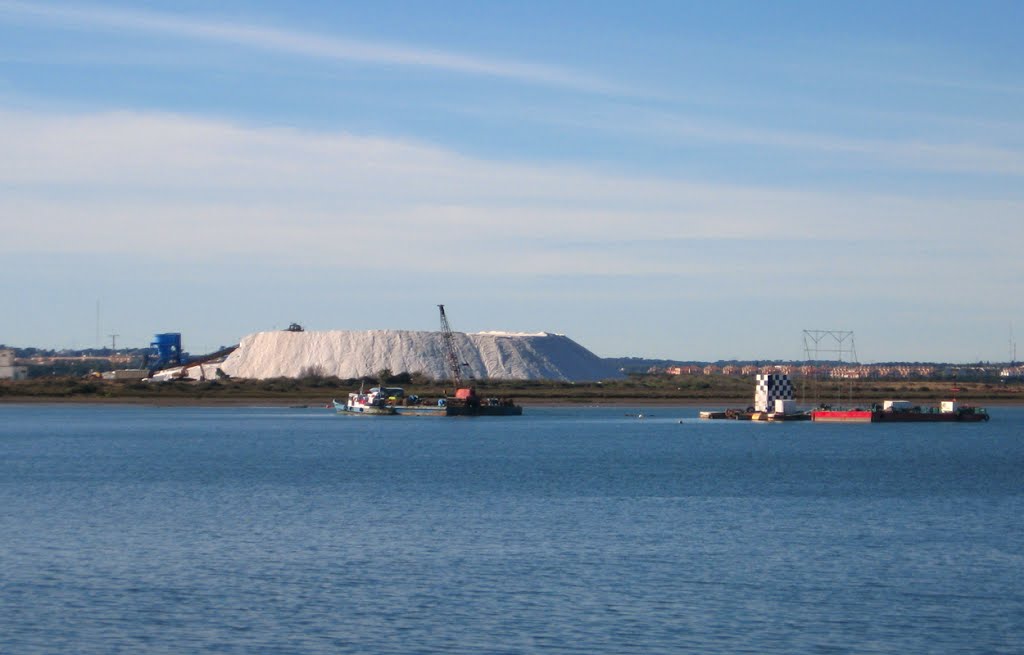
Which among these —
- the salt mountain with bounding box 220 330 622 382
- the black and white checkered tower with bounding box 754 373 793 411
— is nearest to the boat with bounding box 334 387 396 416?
the black and white checkered tower with bounding box 754 373 793 411

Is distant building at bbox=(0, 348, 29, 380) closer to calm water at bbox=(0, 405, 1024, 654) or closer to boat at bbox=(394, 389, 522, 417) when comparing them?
boat at bbox=(394, 389, 522, 417)

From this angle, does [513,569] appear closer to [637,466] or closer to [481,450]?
[637,466]

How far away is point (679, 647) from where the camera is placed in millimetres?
19781

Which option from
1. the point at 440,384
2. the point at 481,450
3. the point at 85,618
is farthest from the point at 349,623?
the point at 440,384

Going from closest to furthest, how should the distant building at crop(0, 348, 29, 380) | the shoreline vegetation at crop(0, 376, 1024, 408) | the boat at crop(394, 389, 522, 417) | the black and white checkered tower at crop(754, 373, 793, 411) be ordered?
the black and white checkered tower at crop(754, 373, 793, 411), the boat at crop(394, 389, 522, 417), the shoreline vegetation at crop(0, 376, 1024, 408), the distant building at crop(0, 348, 29, 380)

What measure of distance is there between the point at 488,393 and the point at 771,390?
51.2m

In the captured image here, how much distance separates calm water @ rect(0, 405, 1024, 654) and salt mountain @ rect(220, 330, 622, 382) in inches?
4840

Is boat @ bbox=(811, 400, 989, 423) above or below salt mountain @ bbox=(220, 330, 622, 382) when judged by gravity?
below

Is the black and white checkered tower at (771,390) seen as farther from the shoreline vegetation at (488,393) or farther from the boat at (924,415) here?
the shoreline vegetation at (488,393)

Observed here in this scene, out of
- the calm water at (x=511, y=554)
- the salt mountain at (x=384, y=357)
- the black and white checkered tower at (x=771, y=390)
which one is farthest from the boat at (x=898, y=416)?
the salt mountain at (x=384, y=357)

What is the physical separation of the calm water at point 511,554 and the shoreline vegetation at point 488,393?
77.2 metres

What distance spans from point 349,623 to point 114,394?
406 ft

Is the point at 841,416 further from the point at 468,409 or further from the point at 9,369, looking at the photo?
the point at 9,369

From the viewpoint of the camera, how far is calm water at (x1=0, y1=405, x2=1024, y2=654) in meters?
20.8
